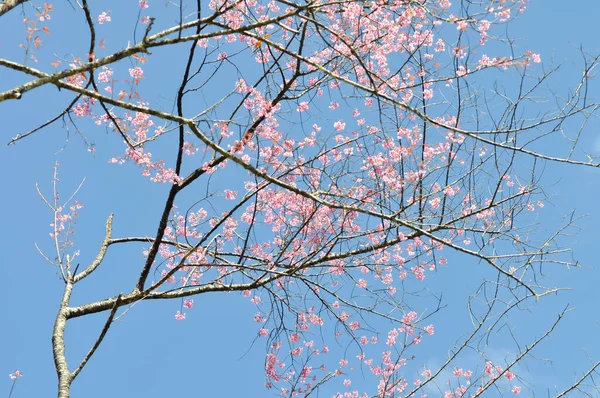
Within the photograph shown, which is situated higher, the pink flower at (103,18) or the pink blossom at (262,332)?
the pink flower at (103,18)

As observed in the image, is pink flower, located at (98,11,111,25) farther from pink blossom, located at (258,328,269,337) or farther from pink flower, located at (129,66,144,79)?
pink blossom, located at (258,328,269,337)

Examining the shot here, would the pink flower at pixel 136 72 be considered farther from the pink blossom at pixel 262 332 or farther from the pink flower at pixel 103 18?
the pink blossom at pixel 262 332

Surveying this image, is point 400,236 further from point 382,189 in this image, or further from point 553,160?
point 553,160

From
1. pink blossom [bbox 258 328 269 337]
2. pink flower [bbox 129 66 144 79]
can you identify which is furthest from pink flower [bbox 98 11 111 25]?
pink blossom [bbox 258 328 269 337]

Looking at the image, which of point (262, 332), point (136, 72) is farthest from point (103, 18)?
point (262, 332)

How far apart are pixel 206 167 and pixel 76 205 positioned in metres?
3.07

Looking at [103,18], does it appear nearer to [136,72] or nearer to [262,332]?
[136,72]

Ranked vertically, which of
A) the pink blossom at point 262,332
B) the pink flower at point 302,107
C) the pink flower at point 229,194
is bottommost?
the pink blossom at point 262,332

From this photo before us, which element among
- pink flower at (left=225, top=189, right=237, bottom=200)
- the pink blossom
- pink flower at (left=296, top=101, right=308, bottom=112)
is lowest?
the pink blossom

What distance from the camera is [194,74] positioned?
6.02m

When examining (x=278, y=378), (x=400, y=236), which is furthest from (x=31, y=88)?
(x=278, y=378)

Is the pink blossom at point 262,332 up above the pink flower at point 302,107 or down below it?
below

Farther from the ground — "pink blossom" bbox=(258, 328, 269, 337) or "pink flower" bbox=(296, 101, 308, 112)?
"pink flower" bbox=(296, 101, 308, 112)

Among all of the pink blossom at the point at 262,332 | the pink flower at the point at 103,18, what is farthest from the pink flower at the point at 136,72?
the pink blossom at the point at 262,332
